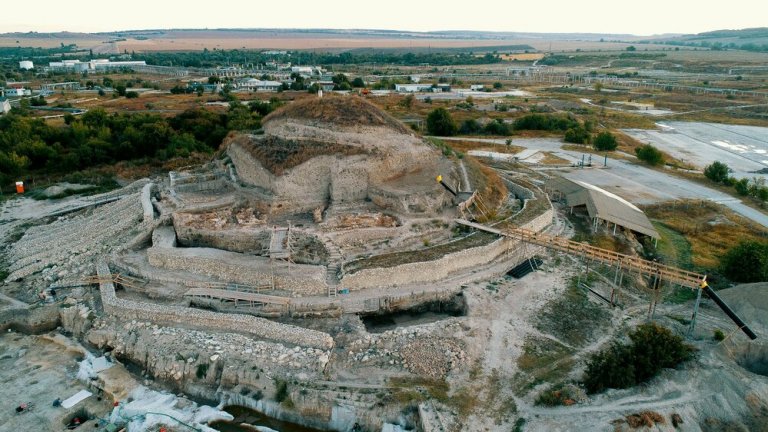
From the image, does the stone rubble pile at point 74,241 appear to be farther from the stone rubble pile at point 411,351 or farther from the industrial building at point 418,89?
the industrial building at point 418,89

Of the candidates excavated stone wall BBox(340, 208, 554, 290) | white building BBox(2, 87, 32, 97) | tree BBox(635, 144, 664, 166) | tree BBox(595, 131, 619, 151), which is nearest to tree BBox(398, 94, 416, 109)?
tree BBox(595, 131, 619, 151)

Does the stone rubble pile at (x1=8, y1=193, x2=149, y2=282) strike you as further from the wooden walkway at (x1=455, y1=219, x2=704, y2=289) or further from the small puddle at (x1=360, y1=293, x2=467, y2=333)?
the wooden walkway at (x1=455, y1=219, x2=704, y2=289)

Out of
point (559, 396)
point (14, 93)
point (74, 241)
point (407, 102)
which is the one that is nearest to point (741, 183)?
point (559, 396)

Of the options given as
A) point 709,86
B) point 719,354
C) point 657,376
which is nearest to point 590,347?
point 657,376

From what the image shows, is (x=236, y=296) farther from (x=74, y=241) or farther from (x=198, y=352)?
(x=74, y=241)

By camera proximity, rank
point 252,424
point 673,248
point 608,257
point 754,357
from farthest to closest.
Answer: point 673,248
point 608,257
point 754,357
point 252,424

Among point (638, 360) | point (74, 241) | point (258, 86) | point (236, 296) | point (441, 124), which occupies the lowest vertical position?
point (638, 360)
